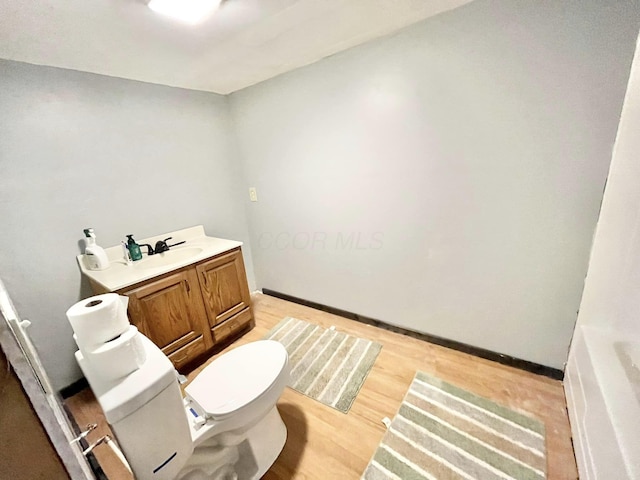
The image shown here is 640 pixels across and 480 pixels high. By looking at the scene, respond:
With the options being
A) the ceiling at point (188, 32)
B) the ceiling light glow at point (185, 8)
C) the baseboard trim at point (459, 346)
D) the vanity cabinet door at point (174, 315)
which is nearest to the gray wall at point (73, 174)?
the ceiling at point (188, 32)

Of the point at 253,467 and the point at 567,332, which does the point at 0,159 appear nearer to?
the point at 253,467

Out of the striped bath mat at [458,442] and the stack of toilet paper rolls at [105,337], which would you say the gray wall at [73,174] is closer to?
the stack of toilet paper rolls at [105,337]

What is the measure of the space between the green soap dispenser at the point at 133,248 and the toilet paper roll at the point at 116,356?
3.76 ft

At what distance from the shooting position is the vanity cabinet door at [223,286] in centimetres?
178

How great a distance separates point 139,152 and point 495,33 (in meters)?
2.24

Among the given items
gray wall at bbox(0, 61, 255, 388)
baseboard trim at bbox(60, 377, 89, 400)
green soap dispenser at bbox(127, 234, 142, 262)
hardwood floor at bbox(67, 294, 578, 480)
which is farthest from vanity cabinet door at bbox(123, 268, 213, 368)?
baseboard trim at bbox(60, 377, 89, 400)

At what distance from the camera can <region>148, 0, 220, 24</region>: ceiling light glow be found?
3.32ft

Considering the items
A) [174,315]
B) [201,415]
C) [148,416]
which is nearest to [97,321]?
[148,416]

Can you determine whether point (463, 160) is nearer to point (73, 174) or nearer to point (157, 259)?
point (157, 259)

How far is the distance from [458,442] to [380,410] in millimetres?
377

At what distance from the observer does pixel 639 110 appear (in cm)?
95

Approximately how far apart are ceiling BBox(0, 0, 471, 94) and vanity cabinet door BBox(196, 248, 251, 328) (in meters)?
1.26

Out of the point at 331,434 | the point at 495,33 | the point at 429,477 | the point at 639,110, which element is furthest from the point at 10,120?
the point at 639,110

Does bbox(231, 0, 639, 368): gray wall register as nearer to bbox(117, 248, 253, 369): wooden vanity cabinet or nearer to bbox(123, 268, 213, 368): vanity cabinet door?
bbox(117, 248, 253, 369): wooden vanity cabinet
